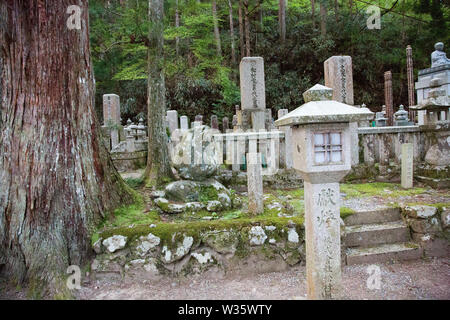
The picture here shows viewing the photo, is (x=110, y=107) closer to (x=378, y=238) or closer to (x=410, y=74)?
(x=378, y=238)

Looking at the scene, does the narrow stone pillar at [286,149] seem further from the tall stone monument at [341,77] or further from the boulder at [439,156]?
the boulder at [439,156]

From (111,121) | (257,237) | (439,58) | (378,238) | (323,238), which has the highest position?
(439,58)

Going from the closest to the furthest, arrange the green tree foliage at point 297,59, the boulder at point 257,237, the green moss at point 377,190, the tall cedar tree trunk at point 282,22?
the boulder at point 257,237, the green moss at point 377,190, the green tree foliage at point 297,59, the tall cedar tree trunk at point 282,22

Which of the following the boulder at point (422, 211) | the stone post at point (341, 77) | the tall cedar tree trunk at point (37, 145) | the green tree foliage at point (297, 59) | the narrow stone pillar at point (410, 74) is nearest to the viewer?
the tall cedar tree trunk at point (37, 145)

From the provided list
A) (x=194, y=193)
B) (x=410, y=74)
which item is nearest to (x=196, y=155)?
(x=194, y=193)

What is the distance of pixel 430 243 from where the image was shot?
399cm

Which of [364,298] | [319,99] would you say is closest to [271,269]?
[364,298]

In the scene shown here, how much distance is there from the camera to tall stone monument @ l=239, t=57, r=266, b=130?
730cm

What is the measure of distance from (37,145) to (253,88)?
17.7 ft

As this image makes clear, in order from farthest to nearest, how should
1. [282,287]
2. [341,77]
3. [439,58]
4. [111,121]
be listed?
[111,121], [439,58], [341,77], [282,287]

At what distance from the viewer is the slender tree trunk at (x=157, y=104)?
577 centimetres

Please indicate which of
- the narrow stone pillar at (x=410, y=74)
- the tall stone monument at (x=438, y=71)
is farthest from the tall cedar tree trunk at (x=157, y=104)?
the narrow stone pillar at (x=410, y=74)

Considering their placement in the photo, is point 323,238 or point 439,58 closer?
point 323,238

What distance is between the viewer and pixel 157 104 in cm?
590
